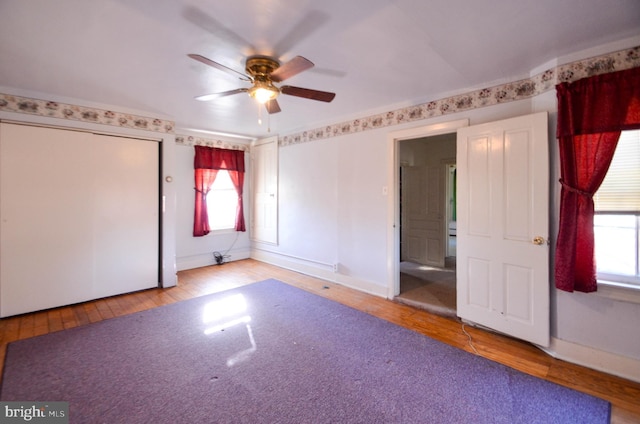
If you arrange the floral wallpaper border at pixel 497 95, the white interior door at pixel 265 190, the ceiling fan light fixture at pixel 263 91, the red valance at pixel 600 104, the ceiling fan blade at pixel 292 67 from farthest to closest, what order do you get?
the white interior door at pixel 265 190 → the ceiling fan light fixture at pixel 263 91 → the floral wallpaper border at pixel 497 95 → the red valance at pixel 600 104 → the ceiling fan blade at pixel 292 67

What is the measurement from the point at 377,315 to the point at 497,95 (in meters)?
2.67

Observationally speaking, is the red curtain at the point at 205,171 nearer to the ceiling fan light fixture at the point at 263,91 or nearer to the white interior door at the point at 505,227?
the ceiling fan light fixture at the point at 263,91

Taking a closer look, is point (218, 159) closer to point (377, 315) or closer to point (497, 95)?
point (377, 315)

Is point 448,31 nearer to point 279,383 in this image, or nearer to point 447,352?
point 447,352

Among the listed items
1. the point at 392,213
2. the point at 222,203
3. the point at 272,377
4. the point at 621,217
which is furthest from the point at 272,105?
the point at 222,203

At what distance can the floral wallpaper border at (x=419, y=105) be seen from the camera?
2.21 metres

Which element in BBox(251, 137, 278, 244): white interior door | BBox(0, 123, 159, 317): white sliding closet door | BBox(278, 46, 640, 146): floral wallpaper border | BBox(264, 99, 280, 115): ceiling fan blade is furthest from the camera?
BBox(251, 137, 278, 244): white interior door

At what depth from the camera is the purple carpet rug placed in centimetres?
177

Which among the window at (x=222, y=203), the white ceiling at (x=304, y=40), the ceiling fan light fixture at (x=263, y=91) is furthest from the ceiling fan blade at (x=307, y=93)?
the window at (x=222, y=203)

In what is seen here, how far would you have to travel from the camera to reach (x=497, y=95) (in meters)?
2.86

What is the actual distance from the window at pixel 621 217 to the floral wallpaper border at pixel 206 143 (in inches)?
213
